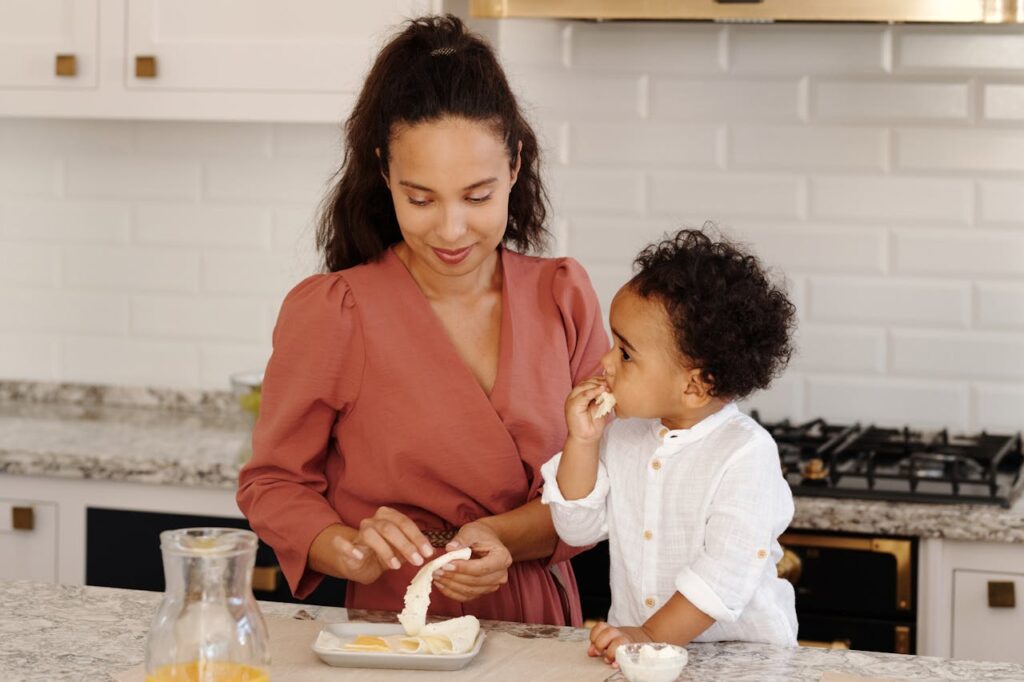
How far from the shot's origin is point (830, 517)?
2396mm

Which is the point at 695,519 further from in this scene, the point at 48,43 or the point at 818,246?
the point at 48,43

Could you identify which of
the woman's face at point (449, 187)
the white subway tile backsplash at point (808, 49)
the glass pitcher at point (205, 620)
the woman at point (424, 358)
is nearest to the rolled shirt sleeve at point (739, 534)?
the woman at point (424, 358)

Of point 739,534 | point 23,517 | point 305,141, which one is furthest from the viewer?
point 305,141

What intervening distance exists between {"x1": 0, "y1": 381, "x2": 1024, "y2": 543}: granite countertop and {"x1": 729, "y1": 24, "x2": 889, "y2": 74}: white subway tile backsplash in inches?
38.4

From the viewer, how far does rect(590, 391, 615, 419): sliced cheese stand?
1.63 meters

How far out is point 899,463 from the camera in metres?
2.66

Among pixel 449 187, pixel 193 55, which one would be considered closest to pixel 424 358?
pixel 449 187

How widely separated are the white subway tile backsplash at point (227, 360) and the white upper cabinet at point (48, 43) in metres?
0.70

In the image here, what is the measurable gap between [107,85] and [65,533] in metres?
0.93

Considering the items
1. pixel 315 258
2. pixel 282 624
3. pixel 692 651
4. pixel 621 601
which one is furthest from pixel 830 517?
pixel 315 258

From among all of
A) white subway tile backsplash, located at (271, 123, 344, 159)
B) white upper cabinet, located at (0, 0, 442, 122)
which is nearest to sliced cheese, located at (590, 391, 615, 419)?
white upper cabinet, located at (0, 0, 442, 122)

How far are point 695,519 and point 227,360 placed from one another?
1.91 m

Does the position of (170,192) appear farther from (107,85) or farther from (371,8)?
(371,8)

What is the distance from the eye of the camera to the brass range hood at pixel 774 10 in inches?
97.9
